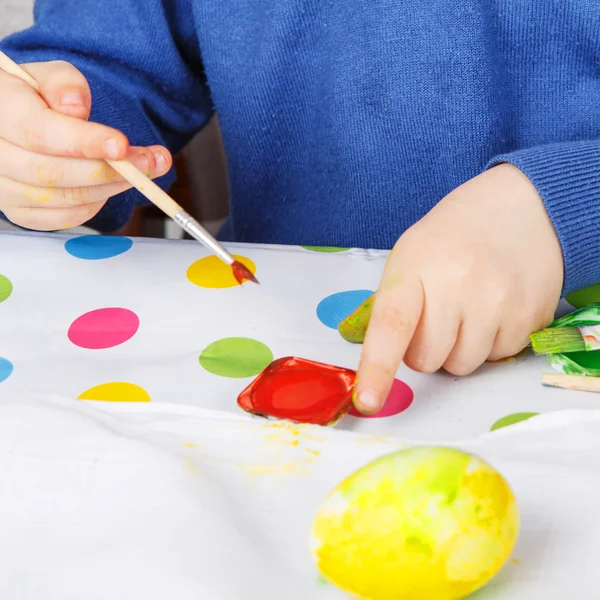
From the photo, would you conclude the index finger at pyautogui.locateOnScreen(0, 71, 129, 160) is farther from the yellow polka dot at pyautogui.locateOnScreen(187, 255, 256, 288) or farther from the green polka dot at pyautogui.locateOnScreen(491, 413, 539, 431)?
the green polka dot at pyautogui.locateOnScreen(491, 413, 539, 431)

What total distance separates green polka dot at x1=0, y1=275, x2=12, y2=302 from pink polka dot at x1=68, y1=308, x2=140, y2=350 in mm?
62

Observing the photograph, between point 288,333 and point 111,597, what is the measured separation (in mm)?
204

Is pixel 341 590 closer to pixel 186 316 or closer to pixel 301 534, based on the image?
pixel 301 534

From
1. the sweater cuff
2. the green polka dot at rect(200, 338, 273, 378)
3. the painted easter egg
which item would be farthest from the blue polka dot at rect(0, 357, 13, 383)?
the sweater cuff

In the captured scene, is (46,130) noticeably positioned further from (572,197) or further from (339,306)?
(572,197)

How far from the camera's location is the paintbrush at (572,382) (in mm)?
376

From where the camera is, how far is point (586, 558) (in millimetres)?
276

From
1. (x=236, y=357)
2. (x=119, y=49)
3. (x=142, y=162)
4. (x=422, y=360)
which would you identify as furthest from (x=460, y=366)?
(x=119, y=49)

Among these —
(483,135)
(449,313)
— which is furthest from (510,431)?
(483,135)

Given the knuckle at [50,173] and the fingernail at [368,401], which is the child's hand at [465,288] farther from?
the knuckle at [50,173]

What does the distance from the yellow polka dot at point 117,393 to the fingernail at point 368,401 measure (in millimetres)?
116

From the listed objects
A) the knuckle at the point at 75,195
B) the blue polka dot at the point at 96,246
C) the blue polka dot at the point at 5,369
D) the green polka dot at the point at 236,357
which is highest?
the knuckle at the point at 75,195

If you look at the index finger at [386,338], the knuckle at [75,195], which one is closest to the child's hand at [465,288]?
the index finger at [386,338]

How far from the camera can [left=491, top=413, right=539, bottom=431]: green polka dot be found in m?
0.36
